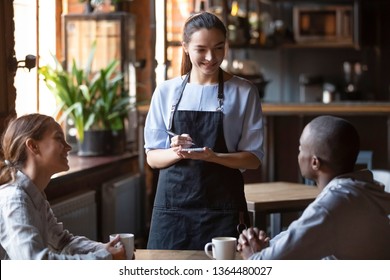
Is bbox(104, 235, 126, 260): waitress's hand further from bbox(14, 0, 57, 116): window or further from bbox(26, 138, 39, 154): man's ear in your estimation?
bbox(14, 0, 57, 116): window

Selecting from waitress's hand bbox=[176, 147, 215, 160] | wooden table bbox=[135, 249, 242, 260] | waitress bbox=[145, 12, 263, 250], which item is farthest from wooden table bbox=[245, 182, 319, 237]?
wooden table bbox=[135, 249, 242, 260]

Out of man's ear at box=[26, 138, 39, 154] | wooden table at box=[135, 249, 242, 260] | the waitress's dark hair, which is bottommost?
wooden table at box=[135, 249, 242, 260]

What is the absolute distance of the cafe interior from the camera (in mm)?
3314

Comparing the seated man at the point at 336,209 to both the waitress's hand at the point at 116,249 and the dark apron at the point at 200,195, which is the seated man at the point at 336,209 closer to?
the waitress's hand at the point at 116,249

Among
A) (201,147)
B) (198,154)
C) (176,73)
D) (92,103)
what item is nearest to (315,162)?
(198,154)

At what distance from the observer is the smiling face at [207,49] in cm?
224

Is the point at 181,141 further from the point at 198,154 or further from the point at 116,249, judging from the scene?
the point at 116,249

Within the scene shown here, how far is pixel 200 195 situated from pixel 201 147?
15cm

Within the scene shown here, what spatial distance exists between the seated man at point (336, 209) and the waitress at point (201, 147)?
0.63 meters

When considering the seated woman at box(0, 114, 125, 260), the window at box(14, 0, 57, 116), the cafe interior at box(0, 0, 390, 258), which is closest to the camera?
the seated woman at box(0, 114, 125, 260)

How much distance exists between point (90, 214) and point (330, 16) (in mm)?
4198

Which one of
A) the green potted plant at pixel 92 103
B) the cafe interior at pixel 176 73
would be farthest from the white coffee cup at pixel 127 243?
the green potted plant at pixel 92 103
